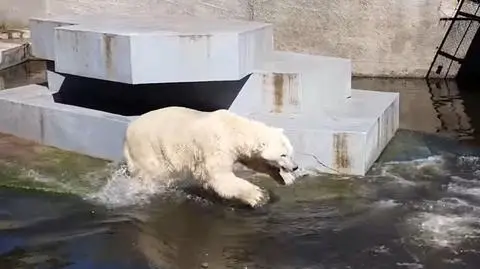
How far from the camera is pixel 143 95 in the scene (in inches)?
308

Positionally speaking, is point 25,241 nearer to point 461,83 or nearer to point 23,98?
point 23,98

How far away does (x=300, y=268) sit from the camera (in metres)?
4.79

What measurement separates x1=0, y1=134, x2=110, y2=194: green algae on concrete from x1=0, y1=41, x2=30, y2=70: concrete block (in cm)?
430

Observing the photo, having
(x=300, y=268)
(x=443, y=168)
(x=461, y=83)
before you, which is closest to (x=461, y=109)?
(x=461, y=83)

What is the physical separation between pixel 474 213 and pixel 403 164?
1.36 meters

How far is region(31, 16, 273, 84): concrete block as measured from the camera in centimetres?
681

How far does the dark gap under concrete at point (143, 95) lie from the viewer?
7.46m

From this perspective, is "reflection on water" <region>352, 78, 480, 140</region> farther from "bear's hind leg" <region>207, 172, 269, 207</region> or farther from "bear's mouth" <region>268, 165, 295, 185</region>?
"bear's hind leg" <region>207, 172, 269, 207</region>

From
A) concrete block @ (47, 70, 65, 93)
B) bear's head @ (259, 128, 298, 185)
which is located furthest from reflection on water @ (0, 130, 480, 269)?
concrete block @ (47, 70, 65, 93)

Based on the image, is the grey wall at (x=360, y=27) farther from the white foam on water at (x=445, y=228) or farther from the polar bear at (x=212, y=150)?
the white foam on water at (x=445, y=228)

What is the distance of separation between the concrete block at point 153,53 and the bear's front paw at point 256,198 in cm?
148

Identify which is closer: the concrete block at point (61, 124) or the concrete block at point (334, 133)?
the concrete block at point (334, 133)

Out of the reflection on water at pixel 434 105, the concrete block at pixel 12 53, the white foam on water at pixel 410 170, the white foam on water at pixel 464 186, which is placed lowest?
the white foam on water at pixel 464 186

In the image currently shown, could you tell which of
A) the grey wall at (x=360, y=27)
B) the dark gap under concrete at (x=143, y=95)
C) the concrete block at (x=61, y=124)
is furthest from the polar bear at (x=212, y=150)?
the grey wall at (x=360, y=27)
